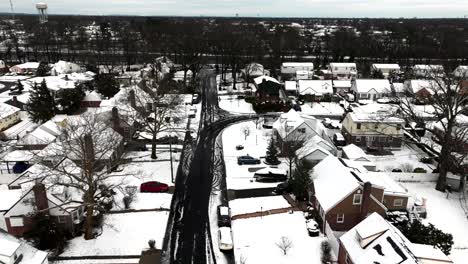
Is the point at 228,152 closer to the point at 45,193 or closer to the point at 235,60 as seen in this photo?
the point at 45,193

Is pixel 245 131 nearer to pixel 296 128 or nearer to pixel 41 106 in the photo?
pixel 296 128

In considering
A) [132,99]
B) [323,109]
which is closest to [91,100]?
[132,99]

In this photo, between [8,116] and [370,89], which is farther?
[370,89]

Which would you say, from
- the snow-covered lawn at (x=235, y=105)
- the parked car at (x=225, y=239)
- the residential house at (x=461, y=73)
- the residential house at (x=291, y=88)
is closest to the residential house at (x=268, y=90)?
the snow-covered lawn at (x=235, y=105)

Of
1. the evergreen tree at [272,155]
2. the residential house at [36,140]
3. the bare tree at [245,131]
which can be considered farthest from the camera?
the bare tree at [245,131]

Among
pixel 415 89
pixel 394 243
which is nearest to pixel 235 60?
pixel 415 89

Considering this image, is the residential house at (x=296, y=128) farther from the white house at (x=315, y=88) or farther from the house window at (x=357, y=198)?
the white house at (x=315, y=88)
